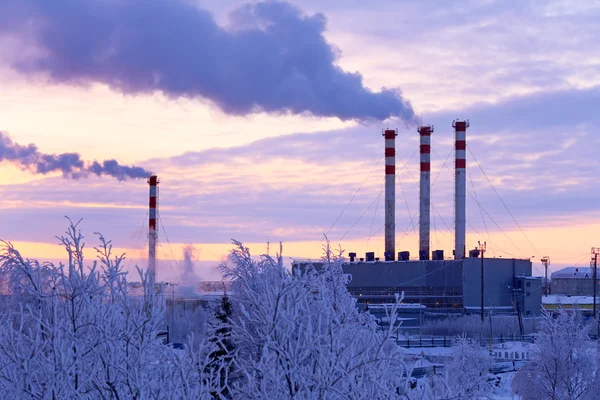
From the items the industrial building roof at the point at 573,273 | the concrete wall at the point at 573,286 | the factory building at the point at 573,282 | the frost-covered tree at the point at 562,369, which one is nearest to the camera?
the frost-covered tree at the point at 562,369

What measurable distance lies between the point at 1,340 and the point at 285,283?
12.3 feet

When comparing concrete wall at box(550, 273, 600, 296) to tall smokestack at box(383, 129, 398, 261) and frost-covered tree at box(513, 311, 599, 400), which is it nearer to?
tall smokestack at box(383, 129, 398, 261)

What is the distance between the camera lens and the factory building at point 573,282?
413 feet

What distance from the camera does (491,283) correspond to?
247 feet

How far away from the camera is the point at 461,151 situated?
255 feet

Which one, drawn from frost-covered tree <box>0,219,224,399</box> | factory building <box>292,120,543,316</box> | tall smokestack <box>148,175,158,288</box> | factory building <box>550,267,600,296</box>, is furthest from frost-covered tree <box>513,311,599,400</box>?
factory building <box>550,267,600,296</box>

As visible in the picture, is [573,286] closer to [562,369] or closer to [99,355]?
[562,369]

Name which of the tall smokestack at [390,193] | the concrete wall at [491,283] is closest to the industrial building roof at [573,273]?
the concrete wall at [491,283]

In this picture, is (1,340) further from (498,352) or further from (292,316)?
(498,352)

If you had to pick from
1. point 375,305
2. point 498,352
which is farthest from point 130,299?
point 375,305

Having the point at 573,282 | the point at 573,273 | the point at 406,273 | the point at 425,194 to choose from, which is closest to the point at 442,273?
the point at 406,273

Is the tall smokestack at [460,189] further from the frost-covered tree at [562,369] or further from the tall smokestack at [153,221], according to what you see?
the frost-covered tree at [562,369]

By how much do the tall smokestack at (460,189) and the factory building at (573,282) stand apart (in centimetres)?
5389

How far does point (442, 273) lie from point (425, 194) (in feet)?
25.6
